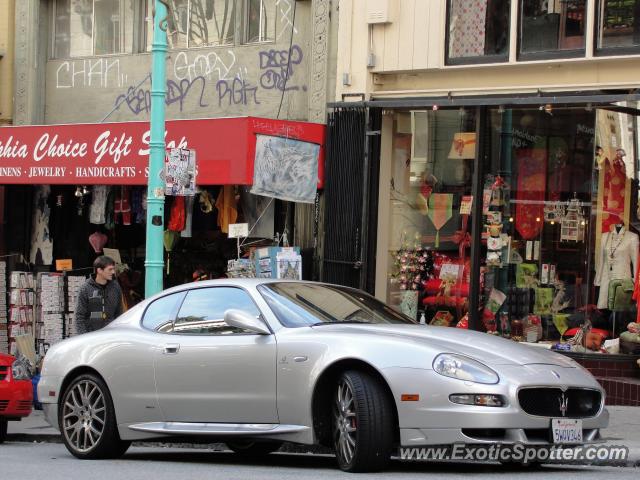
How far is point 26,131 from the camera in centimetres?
1803

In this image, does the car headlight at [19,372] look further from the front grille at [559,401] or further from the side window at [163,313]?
the front grille at [559,401]

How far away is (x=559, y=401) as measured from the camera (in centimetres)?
852

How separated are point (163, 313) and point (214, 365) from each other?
3.33ft

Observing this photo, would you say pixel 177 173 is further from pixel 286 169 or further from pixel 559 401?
pixel 559 401

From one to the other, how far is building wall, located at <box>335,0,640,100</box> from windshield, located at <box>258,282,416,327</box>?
225 inches

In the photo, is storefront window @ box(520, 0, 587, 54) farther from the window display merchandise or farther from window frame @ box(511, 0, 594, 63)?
the window display merchandise

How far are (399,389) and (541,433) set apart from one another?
3.38ft

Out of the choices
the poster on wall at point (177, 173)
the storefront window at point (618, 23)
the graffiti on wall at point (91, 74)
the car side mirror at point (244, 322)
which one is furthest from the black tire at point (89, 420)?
the graffiti on wall at point (91, 74)

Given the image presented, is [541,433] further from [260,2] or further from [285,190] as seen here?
[260,2]

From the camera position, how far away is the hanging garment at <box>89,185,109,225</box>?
18.8 m

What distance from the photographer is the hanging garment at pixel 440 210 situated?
53.2ft

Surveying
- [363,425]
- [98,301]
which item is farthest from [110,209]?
[363,425]

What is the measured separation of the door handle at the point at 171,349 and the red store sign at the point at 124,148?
227 inches

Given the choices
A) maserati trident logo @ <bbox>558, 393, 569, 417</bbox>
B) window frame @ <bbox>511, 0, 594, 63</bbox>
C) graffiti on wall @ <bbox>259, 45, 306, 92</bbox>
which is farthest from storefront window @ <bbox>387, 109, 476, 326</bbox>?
maserati trident logo @ <bbox>558, 393, 569, 417</bbox>
